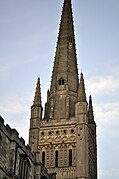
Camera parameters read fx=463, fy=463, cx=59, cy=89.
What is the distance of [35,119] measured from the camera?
67688 millimetres

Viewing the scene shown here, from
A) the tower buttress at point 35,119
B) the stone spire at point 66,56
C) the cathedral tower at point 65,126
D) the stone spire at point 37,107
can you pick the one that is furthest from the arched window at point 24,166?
the stone spire at point 66,56

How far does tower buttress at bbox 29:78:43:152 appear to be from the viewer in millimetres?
65562

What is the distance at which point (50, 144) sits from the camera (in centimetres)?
6512

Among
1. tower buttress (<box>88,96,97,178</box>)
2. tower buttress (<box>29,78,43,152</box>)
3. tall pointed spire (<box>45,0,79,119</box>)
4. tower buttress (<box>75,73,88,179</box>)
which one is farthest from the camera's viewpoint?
tall pointed spire (<box>45,0,79,119</box>)

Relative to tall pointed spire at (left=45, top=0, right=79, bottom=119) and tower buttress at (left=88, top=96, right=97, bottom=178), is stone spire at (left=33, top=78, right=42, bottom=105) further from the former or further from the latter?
tower buttress at (left=88, top=96, right=97, bottom=178)

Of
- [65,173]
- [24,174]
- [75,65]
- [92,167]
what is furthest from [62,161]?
[24,174]

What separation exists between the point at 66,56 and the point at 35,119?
13662mm

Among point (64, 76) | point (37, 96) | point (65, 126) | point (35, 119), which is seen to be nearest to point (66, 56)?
point (64, 76)

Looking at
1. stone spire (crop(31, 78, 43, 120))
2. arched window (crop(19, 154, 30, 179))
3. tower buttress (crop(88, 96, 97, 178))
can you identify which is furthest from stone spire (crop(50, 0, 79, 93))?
arched window (crop(19, 154, 30, 179))

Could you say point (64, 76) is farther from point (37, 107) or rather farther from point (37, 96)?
point (37, 107)

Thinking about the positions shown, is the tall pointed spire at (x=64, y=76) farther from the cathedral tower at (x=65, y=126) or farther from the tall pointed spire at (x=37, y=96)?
the tall pointed spire at (x=37, y=96)

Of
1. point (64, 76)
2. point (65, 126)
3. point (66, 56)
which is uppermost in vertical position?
point (66, 56)

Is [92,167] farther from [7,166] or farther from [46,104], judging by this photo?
[7,166]

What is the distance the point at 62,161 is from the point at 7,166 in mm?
28732
